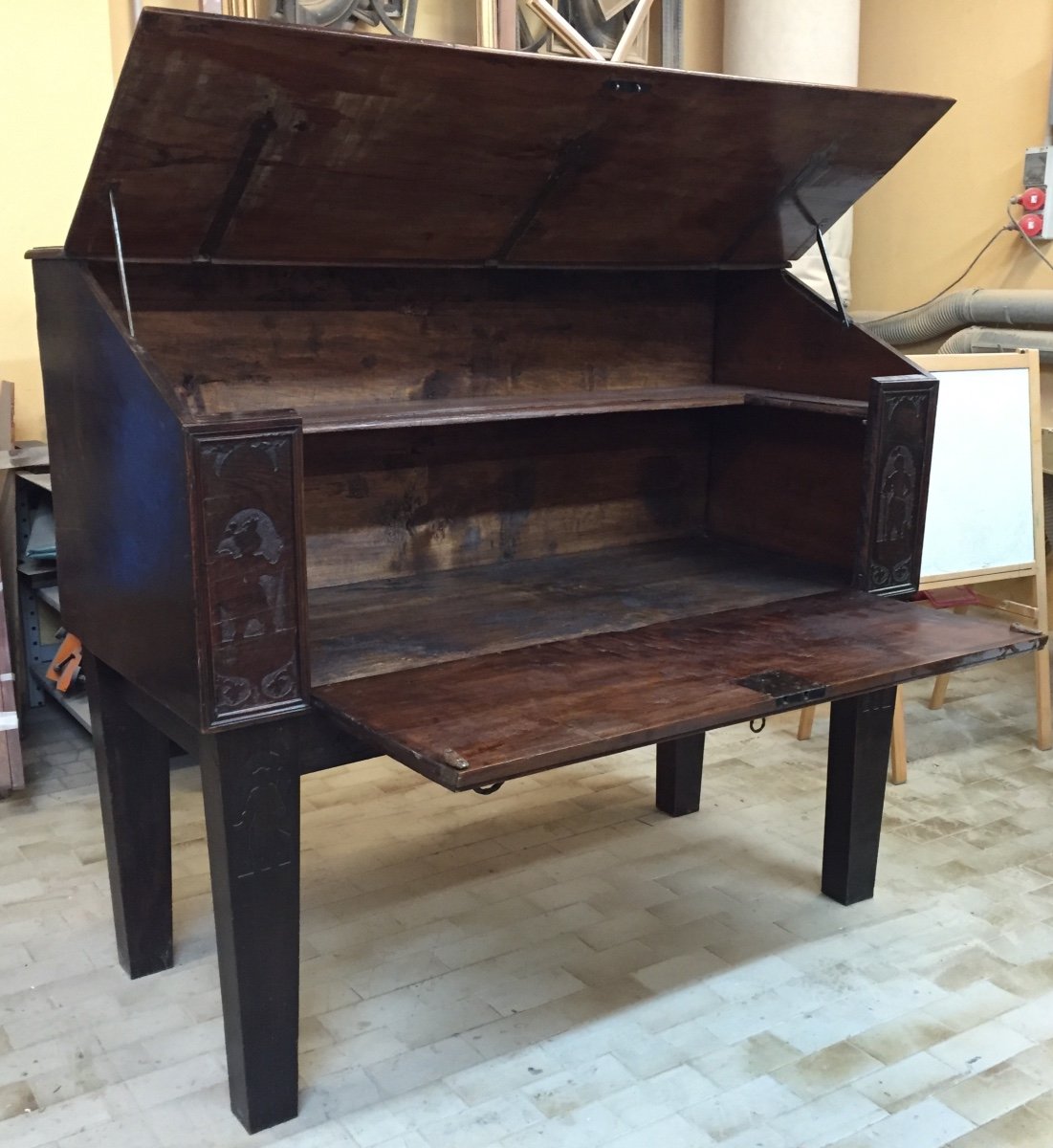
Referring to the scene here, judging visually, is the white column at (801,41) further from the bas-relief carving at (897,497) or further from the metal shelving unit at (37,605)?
the metal shelving unit at (37,605)

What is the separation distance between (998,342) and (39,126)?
2.85 m

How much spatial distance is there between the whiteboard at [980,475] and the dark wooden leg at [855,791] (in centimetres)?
89

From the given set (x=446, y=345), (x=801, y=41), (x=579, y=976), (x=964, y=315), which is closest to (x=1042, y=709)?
(x=964, y=315)

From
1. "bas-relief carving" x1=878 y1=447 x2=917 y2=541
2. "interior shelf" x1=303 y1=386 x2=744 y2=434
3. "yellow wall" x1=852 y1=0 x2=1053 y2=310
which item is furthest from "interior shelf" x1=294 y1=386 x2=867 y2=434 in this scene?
"yellow wall" x1=852 y1=0 x2=1053 y2=310

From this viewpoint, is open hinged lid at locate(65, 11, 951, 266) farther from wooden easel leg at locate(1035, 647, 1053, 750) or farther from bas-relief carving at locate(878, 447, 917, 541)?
wooden easel leg at locate(1035, 647, 1053, 750)

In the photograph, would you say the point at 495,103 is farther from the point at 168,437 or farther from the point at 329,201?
the point at 168,437

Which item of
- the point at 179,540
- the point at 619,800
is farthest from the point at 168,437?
the point at 619,800

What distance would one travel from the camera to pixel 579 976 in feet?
7.55

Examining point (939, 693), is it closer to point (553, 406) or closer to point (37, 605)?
point (553, 406)

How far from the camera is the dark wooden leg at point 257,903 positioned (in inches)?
69.3

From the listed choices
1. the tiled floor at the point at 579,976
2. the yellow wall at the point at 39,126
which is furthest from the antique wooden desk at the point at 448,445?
the yellow wall at the point at 39,126

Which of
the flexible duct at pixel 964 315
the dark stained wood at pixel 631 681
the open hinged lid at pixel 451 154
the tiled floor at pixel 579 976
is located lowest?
the tiled floor at pixel 579 976

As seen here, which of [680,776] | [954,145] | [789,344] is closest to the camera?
[789,344]

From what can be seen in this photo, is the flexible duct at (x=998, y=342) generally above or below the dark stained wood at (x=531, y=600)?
above
